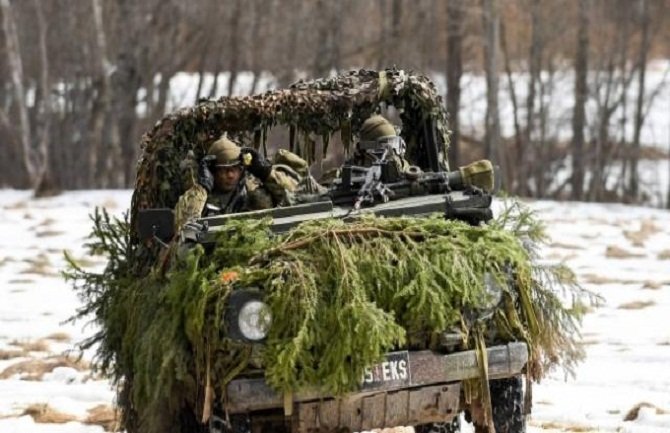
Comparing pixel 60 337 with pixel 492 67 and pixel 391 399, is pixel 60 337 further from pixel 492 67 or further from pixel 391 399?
pixel 492 67

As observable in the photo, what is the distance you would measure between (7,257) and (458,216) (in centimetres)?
1325

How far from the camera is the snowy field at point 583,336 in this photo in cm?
938

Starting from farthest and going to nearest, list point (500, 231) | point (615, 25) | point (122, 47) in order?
point (615, 25) → point (122, 47) → point (500, 231)

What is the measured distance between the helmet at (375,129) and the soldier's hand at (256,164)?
0.65m

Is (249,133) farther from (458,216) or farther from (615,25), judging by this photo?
(615,25)

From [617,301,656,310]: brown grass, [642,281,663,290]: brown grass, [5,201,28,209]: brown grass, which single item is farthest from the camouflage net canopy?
[5,201,28,209]: brown grass

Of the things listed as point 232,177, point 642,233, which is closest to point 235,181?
point 232,177

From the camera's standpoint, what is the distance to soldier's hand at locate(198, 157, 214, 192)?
8125 millimetres

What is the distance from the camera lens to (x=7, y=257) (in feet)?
63.6

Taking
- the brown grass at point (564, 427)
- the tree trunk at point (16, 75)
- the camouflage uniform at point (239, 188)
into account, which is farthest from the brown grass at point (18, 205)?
the brown grass at point (564, 427)

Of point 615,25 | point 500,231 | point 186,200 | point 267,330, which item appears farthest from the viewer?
point 615,25

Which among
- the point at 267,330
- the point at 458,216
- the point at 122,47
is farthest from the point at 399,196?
the point at 122,47

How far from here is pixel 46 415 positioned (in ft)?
31.2

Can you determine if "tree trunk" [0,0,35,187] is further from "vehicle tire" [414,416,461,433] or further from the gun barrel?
"vehicle tire" [414,416,461,433]
